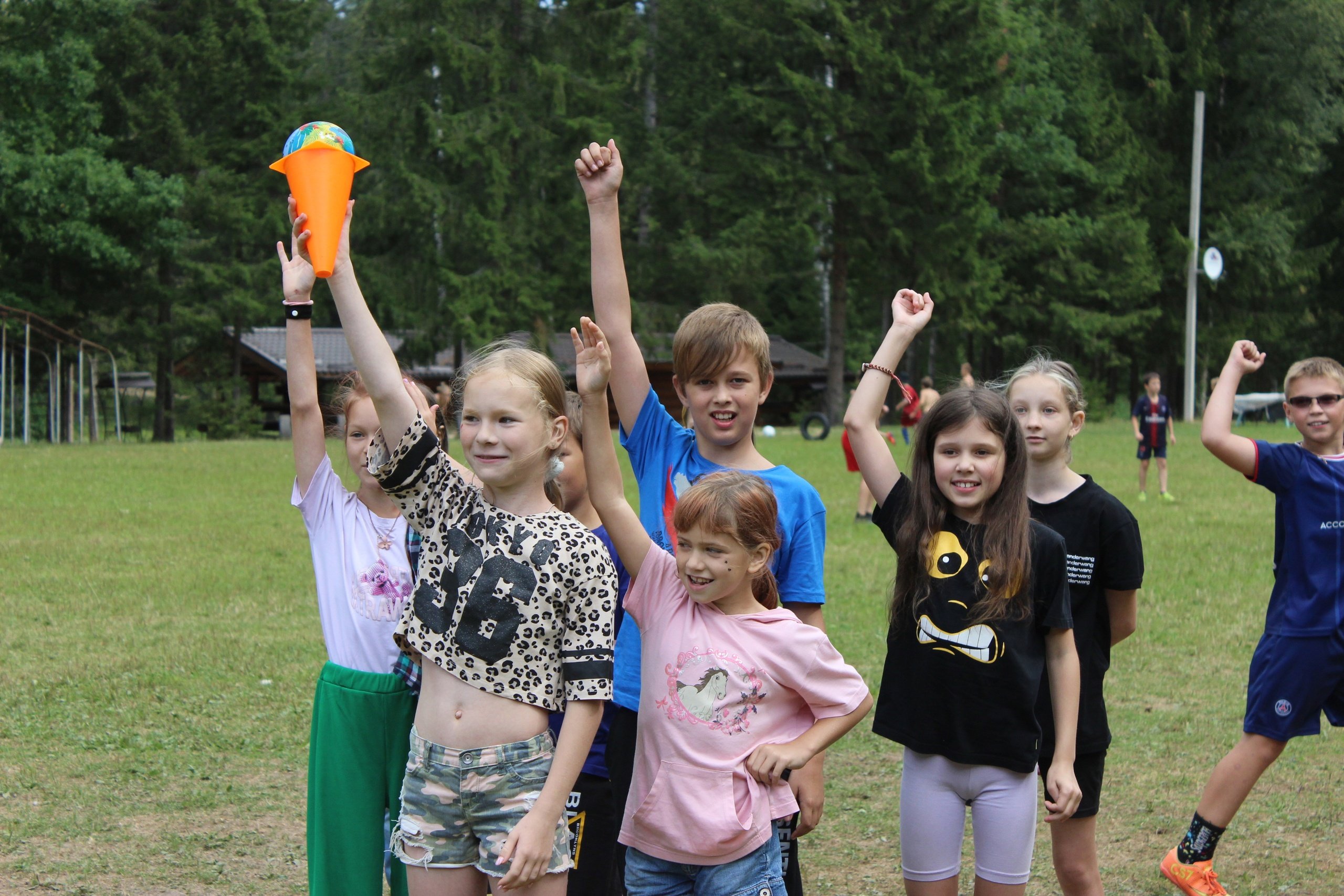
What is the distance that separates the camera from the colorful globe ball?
280 centimetres

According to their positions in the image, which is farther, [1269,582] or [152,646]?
[1269,582]

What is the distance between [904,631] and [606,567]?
0.87 m

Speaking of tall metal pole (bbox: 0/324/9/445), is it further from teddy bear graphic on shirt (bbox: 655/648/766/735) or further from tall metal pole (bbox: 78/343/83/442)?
teddy bear graphic on shirt (bbox: 655/648/766/735)

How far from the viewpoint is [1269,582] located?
10141mm

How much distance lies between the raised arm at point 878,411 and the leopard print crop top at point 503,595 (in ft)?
2.85

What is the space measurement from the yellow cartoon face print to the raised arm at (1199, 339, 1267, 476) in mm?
1445

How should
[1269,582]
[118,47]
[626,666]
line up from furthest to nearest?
Answer: [118,47]
[1269,582]
[626,666]

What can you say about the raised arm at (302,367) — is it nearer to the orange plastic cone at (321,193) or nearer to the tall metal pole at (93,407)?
the orange plastic cone at (321,193)

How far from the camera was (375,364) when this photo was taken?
2576mm

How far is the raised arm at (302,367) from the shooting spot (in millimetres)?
2811

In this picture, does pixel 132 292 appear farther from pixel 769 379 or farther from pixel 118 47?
pixel 769 379

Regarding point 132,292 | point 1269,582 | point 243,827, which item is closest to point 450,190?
point 132,292

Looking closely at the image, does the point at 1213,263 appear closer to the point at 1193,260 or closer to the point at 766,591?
the point at 1193,260

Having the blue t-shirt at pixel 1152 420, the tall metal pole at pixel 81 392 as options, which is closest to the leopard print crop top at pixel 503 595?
the blue t-shirt at pixel 1152 420
